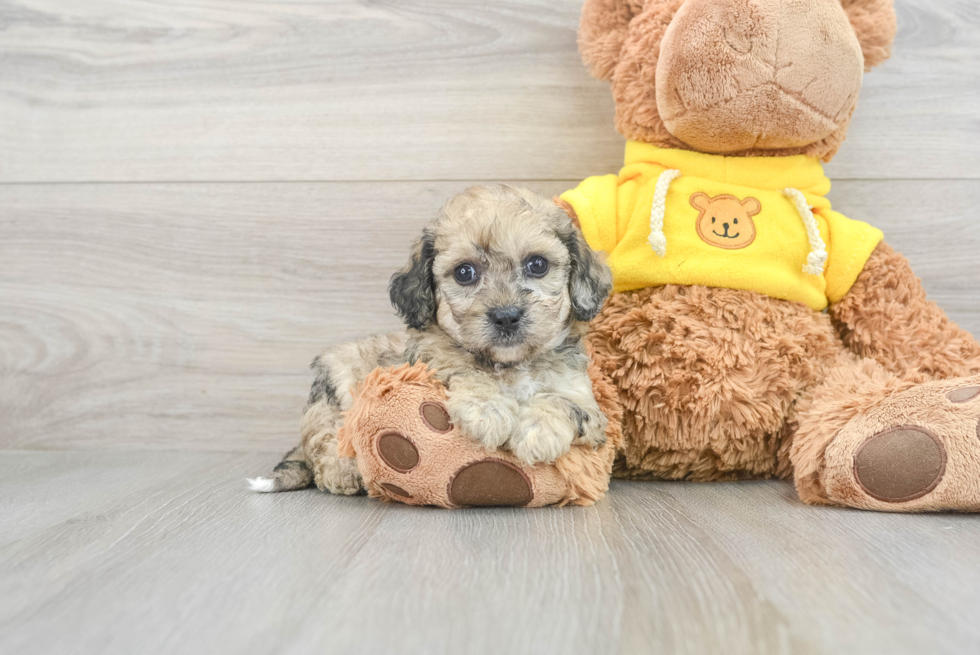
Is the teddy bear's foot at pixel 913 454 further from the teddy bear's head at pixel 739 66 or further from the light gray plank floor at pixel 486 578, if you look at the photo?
the teddy bear's head at pixel 739 66

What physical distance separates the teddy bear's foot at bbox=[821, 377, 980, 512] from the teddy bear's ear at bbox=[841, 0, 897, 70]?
88cm

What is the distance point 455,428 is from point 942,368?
3.88ft

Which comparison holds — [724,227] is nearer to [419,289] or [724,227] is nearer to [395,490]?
[419,289]

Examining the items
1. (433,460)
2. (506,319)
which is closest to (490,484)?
(433,460)

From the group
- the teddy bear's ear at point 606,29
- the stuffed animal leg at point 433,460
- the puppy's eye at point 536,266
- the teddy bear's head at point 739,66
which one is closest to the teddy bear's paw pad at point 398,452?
the stuffed animal leg at point 433,460

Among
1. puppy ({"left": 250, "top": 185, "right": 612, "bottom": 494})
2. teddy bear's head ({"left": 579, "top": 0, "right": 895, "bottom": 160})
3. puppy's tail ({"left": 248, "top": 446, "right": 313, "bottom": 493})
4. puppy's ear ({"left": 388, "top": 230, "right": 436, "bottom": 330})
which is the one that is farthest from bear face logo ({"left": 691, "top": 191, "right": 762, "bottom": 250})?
puppy's tail ({"left": 248, "top": 446, "right": 313, "bottom": 493})

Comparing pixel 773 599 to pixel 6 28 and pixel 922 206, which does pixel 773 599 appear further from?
pixel 6 28

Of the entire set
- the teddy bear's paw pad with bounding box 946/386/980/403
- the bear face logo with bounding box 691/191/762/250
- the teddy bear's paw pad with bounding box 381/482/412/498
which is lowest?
the teddy bear's paw pad with bounding box 381/482/412/498

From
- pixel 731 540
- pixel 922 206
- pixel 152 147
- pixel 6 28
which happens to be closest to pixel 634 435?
pixel 731 540

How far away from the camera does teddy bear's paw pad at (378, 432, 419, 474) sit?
155 cm

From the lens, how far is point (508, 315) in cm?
150

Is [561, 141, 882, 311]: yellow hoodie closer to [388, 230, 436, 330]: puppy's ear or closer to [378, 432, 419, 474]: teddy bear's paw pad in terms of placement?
[388, 230, 436, 330]: puppy's ear

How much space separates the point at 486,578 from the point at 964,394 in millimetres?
1057

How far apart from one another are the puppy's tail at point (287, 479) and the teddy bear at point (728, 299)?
0.28 m
